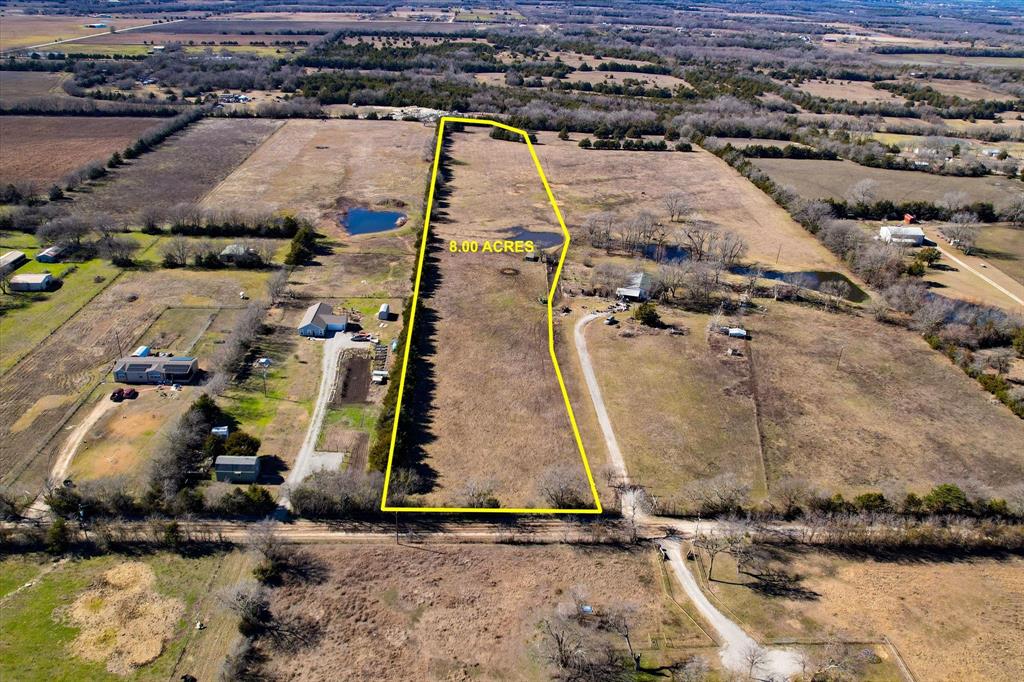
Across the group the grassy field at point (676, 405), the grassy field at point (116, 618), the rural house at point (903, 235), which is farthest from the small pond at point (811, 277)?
the grassy field at point (116, 618)

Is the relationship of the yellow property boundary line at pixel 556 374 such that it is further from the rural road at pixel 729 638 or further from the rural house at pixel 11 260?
the rural house at pixel 11 260

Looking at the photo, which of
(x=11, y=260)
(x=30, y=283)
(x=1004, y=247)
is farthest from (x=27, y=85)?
(x=1004, y=247)

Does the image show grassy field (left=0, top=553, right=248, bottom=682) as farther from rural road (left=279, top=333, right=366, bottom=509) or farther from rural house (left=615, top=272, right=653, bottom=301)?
rural house (left=615, top=272, right=653, bottom=301)

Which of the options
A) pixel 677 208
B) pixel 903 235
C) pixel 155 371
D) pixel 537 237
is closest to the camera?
pixel 155 371

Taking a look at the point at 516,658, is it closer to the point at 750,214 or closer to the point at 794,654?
the point at 794,654

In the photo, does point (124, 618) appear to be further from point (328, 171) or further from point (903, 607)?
point (328, 171)

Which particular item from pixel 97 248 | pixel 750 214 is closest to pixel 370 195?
pixel 97 248

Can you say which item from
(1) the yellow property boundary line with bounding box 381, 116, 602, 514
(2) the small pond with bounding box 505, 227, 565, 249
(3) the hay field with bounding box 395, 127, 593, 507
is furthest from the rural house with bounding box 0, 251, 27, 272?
(2) the small pond with bounding box 505, 227, 565, 249
